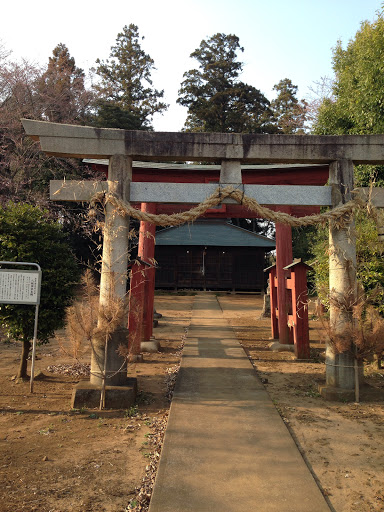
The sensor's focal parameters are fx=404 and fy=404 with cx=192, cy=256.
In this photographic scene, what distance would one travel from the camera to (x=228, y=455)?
3.80m

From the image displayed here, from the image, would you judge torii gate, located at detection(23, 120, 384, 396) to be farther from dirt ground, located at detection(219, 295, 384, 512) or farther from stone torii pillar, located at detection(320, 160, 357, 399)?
dirt ground, located at detection(219, 295, 384, 512)

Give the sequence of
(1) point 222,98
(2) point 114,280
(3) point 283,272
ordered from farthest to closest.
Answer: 1. (1) point 222,98
2. (3) point 283,272
3. (2) point 114,280

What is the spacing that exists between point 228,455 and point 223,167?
12.7 ft

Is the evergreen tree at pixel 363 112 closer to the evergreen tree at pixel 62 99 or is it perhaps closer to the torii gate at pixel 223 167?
the torii gate at pixel 223 167

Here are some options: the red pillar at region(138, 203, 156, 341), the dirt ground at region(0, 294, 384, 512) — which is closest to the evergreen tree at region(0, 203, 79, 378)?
the dirt ground at region(0, 294, 384, 512)

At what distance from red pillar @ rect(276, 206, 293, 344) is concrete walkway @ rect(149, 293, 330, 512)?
8.90 feet

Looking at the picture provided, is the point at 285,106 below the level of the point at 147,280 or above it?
above

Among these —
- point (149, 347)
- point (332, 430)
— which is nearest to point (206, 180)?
point (149, 347)

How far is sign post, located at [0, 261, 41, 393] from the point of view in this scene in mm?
5805

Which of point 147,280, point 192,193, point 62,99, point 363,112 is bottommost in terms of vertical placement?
point 147,280

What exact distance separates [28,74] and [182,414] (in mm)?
21310

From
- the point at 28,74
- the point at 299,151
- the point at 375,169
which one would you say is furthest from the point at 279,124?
the point at 299,151

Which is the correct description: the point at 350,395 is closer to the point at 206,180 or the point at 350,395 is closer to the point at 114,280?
the point at 114,280

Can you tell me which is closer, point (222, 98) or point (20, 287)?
point (20, 287)
